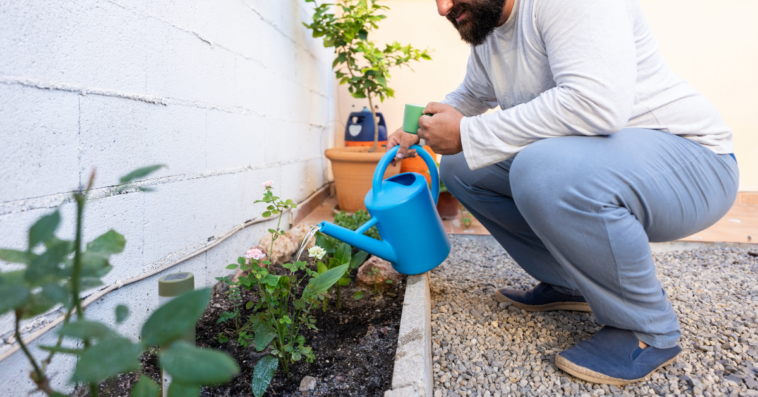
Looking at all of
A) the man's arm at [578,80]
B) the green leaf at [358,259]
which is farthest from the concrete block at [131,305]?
the man's arm at [578,80]

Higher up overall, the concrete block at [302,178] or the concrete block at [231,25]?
Result: the concrete block at [231,25]

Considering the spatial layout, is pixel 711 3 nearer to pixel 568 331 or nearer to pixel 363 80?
pixel 363 80

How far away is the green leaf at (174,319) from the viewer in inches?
12.2

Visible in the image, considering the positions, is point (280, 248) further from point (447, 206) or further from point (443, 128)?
point (447, 206)

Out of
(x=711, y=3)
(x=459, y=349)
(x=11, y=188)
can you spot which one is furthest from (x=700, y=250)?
(x=11, y=188)

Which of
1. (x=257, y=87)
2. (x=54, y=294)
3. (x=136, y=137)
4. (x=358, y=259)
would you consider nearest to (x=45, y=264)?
(x=54, y=294)

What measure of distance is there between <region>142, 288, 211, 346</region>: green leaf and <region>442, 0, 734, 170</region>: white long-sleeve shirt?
2.83 ft

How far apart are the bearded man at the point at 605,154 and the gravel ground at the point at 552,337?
0.07m

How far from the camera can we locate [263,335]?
38.9 inches

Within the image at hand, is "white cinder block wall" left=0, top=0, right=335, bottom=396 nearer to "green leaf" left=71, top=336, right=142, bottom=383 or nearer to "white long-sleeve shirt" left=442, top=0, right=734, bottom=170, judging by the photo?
"green leaf" left=71, top=336, right=142, bottom=383

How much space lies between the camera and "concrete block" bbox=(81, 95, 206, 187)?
3.04ft

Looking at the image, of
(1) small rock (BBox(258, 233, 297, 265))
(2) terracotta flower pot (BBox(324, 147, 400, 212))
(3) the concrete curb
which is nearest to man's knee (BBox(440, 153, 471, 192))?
(3) the concrete curb

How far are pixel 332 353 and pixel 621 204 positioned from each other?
2.61 ft

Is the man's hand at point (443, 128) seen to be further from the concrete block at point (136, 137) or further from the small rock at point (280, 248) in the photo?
the small rock at point (280, 248)
